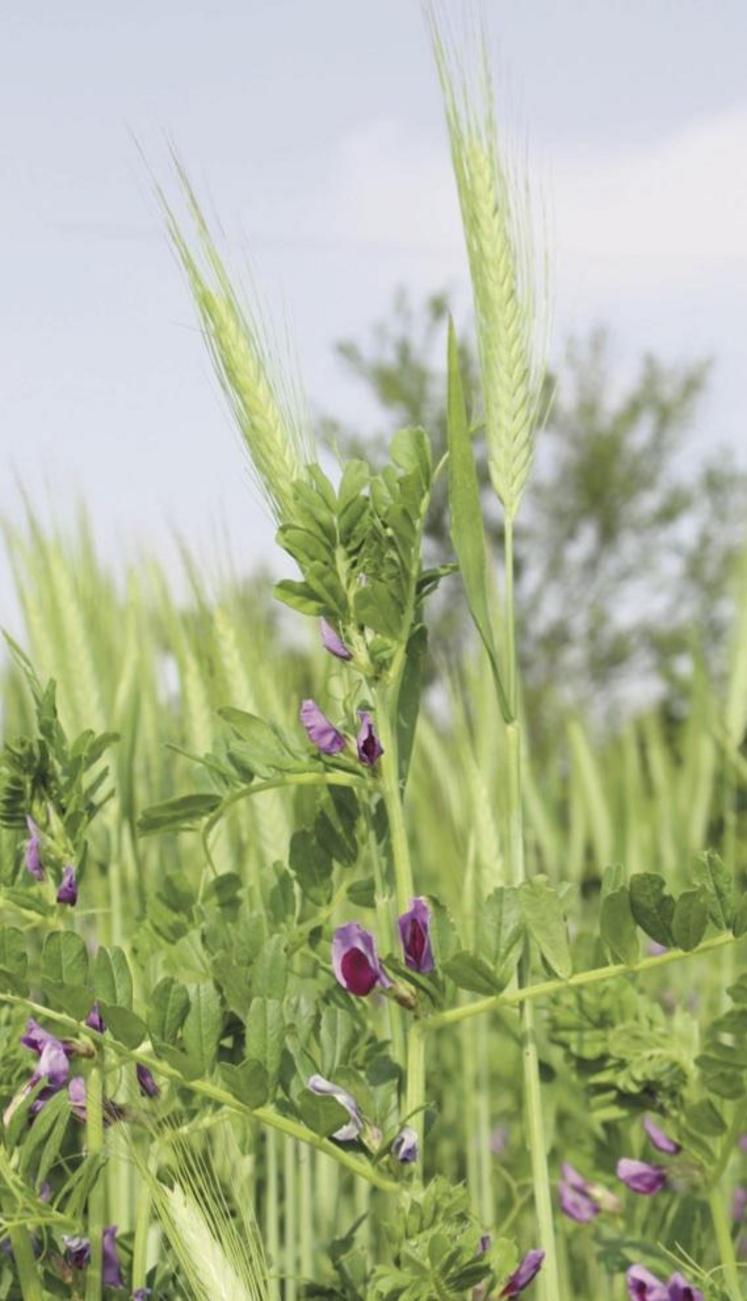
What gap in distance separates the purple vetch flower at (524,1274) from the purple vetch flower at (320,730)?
8.3 inches

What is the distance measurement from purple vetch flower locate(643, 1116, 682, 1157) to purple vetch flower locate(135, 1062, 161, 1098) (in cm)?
27

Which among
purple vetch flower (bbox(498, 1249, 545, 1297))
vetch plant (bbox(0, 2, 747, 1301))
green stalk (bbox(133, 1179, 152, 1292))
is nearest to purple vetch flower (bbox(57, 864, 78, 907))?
vetch plant (bbox(0, 2, 747, 1301))

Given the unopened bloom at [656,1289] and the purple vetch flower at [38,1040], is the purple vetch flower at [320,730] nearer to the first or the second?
the purple vetch flower at [38,1040]

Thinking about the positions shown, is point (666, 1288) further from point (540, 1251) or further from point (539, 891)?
point (539, 891)

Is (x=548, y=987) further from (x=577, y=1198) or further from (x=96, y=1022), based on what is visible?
(x=577, y=1198)

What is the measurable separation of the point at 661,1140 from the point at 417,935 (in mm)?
294

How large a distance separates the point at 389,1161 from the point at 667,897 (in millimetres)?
145

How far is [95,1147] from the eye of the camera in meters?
0.73

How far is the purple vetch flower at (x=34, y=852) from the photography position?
759 mm

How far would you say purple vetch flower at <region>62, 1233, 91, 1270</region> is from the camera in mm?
751

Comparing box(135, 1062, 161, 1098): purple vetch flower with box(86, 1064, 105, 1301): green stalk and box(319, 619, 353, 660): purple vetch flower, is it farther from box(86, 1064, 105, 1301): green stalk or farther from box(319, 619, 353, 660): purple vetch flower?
box(319, 619, 353, 660): purple vetch flower

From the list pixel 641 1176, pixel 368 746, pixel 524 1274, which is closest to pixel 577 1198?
pixel 641 1176

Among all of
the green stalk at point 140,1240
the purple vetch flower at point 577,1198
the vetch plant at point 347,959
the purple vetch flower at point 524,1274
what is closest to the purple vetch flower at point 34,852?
the vetch plant at point 347,959

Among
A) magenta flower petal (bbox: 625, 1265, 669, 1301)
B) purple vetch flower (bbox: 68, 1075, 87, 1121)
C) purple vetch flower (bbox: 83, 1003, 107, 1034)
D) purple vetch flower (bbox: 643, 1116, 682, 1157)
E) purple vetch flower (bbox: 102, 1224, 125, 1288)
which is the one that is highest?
purple vetch flower (bbox: 83, 1003, 107, 1034)
